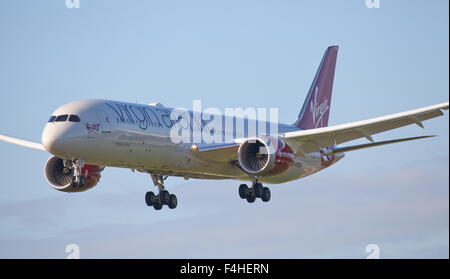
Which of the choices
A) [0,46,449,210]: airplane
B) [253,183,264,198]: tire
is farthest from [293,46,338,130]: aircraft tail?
[253,183,264,198]: tire

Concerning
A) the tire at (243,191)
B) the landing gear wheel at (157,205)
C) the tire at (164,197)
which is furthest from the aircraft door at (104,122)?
the tire at (243,191)

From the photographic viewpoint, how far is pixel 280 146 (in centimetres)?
4181

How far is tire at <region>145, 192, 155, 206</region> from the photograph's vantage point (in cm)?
4625

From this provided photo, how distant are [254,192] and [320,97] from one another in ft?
38.4

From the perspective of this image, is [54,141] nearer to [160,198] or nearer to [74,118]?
[74,118]

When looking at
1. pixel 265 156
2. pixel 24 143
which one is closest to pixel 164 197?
pixel 265 156

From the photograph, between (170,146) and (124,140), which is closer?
(124,140)

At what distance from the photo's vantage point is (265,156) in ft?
139

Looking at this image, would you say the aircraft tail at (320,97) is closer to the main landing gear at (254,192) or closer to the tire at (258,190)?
the main landing gear at (254,192)

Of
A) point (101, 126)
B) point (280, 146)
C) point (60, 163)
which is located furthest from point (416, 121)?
point (60, 163)

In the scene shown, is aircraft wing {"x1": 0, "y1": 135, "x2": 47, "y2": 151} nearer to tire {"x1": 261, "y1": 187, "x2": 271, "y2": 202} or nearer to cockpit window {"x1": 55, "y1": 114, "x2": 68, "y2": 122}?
cockpit window {"x1": 55, "y1": 114, "x2": 68, "y2": 122}

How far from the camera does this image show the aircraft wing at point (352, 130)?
39.1 metres

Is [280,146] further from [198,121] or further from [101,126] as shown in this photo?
[101,126]
